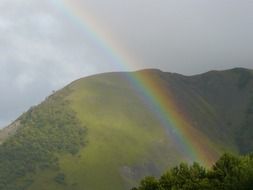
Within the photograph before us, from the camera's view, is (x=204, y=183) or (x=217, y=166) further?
(x=217, y=166)

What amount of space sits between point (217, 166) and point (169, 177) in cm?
1031

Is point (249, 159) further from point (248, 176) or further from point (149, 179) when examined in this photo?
point (149, 179)

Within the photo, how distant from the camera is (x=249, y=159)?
346ft

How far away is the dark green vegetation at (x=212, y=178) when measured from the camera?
3775 inches

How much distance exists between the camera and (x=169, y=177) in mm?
103375

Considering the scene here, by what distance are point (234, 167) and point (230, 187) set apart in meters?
5.24

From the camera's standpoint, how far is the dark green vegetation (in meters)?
95.9

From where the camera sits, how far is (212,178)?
10312cm

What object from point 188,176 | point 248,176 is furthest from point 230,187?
point 188,176

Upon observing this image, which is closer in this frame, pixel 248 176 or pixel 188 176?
pixel 248 176

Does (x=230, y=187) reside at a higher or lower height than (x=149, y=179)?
lower

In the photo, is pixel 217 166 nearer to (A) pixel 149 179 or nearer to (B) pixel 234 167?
(B) pixel 234 167

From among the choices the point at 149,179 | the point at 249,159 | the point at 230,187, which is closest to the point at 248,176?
the point at 230,187

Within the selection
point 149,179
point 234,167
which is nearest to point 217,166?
point 234,167
